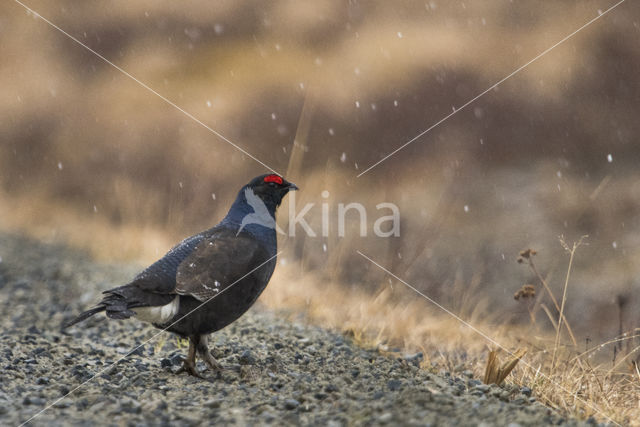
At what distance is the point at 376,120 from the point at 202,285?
8.91 metres

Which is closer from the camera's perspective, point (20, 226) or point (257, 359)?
point (257, 359)

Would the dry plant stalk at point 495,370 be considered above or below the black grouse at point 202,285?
below

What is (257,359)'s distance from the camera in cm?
469

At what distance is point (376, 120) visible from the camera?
12531 millimetres

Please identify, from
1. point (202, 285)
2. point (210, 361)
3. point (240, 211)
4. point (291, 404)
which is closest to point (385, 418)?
point (291, 404)

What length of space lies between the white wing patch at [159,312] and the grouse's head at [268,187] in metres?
1.06

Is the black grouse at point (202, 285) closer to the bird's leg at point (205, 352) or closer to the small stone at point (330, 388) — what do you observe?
the bird's leg at point (205, 352)

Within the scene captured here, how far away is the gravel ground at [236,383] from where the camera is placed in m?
3.34

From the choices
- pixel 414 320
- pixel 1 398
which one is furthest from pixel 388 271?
pixel 1 398

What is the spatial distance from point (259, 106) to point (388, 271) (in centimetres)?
784

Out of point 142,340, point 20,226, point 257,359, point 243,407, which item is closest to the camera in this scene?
point 243,407

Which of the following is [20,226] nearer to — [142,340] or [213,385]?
[142,340]

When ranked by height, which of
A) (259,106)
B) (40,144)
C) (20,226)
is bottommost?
(20,226)

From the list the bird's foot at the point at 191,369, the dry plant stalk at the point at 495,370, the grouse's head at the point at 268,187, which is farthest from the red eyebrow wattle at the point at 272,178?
the dry plant stalk at the point at 495,370
